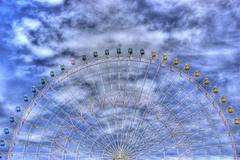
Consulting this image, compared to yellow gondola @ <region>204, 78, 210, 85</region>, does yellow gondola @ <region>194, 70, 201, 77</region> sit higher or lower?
higher

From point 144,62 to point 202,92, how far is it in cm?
602

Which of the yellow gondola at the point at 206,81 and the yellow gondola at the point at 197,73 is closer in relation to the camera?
the yellow gondola at the point at 206,81

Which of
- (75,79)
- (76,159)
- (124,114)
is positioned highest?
(75,79)

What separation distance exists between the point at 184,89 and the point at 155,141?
5553 millimetres

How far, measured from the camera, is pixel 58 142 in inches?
1748

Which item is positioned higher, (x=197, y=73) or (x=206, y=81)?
(x=197, y=73)

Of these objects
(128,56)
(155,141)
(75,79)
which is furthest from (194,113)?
(75,79)

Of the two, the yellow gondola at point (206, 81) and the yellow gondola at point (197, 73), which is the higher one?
the yellow gondola at point (197, 73)

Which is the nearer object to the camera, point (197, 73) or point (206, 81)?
point (206, 81)

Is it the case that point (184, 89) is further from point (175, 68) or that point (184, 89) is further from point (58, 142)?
point (58, 142)

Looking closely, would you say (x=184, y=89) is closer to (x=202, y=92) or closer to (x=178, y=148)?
(x=202, y=92)

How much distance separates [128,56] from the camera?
45.5 metres

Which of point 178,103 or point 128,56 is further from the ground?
point 128,56

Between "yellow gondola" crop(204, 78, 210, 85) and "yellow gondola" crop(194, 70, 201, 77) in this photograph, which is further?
"yellow gondola" crop(194, 70, 201, 77)
